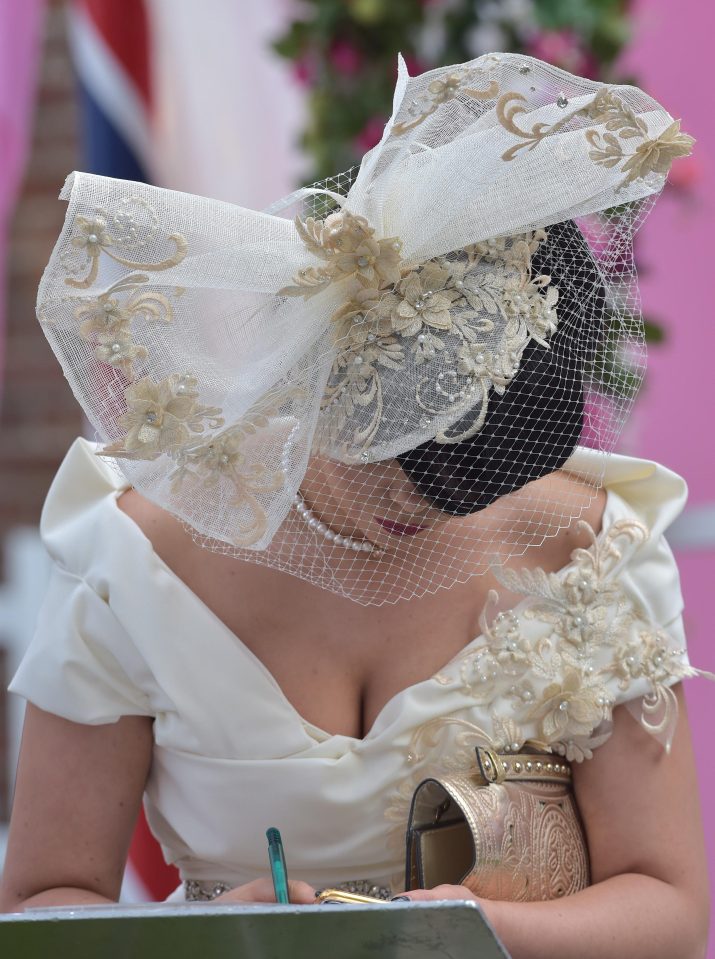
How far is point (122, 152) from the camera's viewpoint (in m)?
3.22

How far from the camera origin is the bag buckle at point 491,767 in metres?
1.52

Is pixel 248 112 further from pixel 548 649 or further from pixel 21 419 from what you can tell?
pixel 548 649

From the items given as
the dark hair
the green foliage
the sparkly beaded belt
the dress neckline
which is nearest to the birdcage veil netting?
the dark hair

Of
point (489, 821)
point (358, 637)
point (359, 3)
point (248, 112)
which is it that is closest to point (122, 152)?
point (248, 112)

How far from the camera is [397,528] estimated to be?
4.88ft

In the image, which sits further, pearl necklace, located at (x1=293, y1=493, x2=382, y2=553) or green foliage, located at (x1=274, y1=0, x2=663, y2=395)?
green foliage, located at (x1=274, y1=0, x2=663, y2=395)

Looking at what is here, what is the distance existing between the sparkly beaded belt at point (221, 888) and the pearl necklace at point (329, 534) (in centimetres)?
39

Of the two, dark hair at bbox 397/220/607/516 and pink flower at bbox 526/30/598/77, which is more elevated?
pink flower at bbox 526/30/598/77

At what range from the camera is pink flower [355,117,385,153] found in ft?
8.98

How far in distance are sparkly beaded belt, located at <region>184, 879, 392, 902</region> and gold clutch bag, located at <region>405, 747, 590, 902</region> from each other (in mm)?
111

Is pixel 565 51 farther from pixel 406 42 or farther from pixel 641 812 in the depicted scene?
pixel 641 812

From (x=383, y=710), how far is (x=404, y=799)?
0.10 m

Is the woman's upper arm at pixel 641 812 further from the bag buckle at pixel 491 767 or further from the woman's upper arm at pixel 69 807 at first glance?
the woman's upper arm at pixel 69 807

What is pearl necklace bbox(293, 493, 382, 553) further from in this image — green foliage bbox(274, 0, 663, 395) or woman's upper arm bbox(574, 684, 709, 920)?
green foliage bbox(274, 0, 663, 395)
